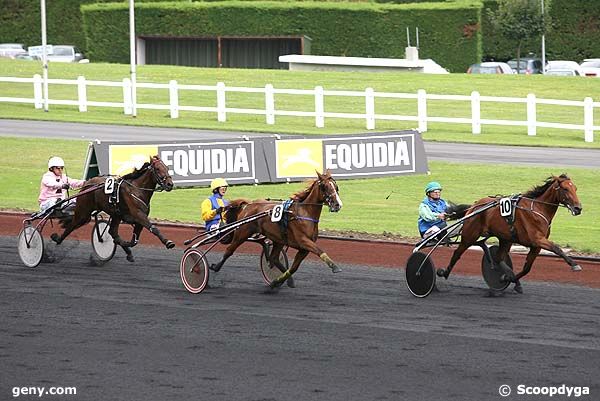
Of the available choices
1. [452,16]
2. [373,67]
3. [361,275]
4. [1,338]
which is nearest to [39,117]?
[373,67]

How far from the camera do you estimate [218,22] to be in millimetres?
50188

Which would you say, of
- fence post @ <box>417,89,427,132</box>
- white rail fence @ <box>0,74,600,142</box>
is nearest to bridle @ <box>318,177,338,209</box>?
white rail fence @ <box>0,74,600,142</box>

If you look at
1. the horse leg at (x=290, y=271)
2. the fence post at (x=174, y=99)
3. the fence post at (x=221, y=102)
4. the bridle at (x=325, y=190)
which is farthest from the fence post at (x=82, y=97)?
the bridle at (x=325, y=190)

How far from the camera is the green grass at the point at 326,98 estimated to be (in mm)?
33469

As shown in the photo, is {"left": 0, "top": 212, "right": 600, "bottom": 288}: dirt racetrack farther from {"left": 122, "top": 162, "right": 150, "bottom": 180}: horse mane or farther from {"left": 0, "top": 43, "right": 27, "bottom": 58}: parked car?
{"left": 0, "top": 43, "right": 27, "bottom": 58}: parked car

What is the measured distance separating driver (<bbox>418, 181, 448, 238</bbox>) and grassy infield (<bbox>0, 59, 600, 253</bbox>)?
3.52 metres

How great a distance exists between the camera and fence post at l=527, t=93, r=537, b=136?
31609 mm

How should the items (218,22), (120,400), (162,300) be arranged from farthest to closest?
(218,22)
(162,300)
(120,400)

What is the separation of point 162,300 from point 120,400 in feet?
14.3

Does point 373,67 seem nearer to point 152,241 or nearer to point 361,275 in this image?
point 152,241

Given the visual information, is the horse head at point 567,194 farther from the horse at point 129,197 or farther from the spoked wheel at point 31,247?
the spoked wheel at point 31,247

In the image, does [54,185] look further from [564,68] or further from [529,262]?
[564,68]

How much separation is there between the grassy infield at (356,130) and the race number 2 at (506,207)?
4004mm

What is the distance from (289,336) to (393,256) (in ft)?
16.8
